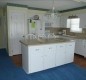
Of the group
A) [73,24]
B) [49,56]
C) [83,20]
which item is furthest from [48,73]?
[73,24]

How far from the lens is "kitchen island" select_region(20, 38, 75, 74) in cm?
308

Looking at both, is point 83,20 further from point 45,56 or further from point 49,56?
point 45,56

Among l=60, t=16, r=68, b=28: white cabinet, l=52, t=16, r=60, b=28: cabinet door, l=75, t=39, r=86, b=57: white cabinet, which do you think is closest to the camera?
l=75, t=39, r=86, b=57: white cabinet

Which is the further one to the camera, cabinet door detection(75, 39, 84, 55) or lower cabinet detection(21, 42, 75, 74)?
cabinet door detection(75, 39, 84, 55)

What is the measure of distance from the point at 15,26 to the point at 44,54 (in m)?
2.54

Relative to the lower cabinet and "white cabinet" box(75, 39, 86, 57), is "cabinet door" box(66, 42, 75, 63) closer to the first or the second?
the lower cabinet

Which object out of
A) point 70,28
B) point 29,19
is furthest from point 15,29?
point 70,28

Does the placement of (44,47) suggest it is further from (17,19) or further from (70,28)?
(70,28)

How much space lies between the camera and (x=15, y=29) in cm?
507

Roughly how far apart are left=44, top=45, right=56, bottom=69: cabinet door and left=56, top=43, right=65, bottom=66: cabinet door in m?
0.18

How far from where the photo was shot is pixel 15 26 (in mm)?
5039

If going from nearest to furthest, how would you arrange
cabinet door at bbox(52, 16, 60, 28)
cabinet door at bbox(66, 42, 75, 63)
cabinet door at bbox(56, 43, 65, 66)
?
cabinet door at bbox(56, 43, 65, 66), cabinet door at bbox(66, 42, 75, 63), cabinet door at bbox(52, 16, 60, 28)

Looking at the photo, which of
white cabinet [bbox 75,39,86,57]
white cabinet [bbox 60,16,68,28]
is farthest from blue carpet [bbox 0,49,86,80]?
white cabinet [bbox 60,16,68,28]

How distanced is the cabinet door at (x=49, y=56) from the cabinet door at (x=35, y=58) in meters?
0.20
